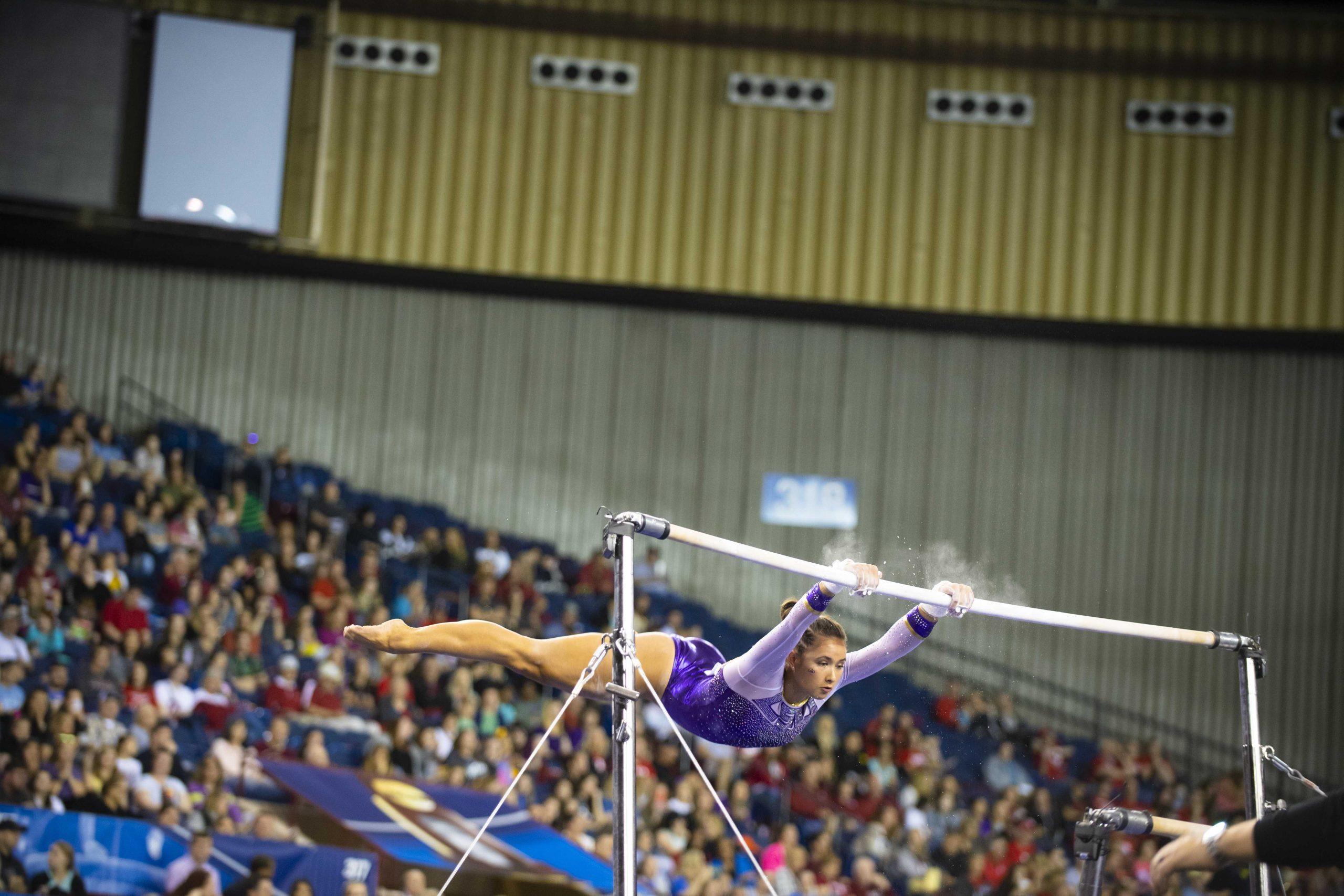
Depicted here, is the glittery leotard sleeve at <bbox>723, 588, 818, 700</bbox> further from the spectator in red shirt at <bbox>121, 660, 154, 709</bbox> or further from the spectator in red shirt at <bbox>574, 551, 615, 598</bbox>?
the spectator in red shirt at <bbox>574, 551, 615, 598</bbox>

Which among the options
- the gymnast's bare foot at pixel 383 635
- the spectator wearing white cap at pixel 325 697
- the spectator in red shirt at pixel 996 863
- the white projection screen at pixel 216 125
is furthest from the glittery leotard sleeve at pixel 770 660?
the white projection screen at pixel 216 125

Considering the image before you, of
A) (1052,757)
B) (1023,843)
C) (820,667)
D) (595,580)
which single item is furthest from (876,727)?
→ (820,667)

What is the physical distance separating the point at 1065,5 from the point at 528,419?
22.3ft

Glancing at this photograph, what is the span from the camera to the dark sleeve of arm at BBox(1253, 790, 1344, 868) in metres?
3.21

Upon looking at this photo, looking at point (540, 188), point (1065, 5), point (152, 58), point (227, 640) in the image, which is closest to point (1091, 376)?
point (1065, 5)

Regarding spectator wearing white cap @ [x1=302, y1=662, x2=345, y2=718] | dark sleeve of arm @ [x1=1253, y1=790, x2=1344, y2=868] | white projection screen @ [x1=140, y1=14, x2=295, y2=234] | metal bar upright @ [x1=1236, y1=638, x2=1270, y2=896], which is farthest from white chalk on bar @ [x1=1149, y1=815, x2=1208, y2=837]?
white projection screen @ [x1=140, y1=14, x2=295, y2=234]

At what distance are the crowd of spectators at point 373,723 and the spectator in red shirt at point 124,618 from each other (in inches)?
0.6

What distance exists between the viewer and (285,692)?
905 cm

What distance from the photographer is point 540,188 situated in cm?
1305

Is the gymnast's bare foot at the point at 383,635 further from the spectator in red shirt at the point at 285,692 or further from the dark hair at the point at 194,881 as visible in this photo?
the spectator in red shirt at the point at 285,692

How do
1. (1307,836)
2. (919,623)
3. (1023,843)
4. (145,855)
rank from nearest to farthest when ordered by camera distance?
1. (1307,836)
2. (919,623)
3. (145,855)
4. (1023,843)

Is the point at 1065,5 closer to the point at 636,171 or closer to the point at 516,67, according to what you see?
the point at 636,171

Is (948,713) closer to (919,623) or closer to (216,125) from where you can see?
(919,623)

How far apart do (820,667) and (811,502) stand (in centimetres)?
877
